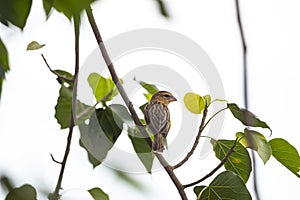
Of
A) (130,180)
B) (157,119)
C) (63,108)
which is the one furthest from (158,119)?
(130,180)

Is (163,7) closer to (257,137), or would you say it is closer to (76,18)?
(76,18)

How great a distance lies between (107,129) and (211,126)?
0.25 m

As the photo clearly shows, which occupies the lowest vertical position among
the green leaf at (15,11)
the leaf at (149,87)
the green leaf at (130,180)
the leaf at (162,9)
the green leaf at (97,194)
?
the green leaf at (97,194)

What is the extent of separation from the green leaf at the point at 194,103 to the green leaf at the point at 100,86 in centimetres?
13

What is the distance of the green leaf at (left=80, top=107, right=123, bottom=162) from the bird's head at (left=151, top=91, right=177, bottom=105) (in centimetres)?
18

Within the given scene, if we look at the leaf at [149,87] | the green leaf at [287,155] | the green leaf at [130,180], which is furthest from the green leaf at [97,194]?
the green leaf at [130,180]

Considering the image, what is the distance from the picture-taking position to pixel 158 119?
933 millimetres

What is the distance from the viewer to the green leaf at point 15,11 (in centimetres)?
19

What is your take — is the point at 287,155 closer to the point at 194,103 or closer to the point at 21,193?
the point at 194,103

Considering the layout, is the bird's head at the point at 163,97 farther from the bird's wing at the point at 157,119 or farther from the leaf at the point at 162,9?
the leaf at the point at 162,9

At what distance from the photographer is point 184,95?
940 mm

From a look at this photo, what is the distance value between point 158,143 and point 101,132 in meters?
0.11

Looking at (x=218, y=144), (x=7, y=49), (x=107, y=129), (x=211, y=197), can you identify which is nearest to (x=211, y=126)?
(x=218, y=144)

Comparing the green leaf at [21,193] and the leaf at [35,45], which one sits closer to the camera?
the green leaf at [21,193]
